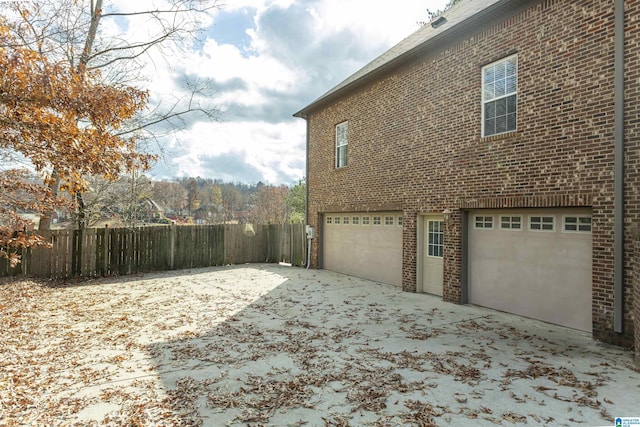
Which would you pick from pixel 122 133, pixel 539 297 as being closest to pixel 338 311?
pixel 539 297

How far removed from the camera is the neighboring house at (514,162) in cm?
547

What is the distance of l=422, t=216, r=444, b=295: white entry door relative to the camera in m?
8.88

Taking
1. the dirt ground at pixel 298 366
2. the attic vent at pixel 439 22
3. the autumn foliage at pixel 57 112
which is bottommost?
the dirt ground at pixel 298 366

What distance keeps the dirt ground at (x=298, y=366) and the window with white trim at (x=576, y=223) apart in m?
1.74

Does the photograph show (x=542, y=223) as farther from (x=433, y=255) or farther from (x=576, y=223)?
(x=433, y=255)

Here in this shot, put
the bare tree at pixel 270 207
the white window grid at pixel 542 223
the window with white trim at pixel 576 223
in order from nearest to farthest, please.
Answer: the window with white trim at pixel 576 223
the white window grid at pixel 542 223
the bare tree at pixel 270 207

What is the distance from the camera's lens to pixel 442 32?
8.28 metres

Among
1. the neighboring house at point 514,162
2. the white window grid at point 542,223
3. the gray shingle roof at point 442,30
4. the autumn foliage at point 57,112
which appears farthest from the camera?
the gray shingle roof at point 442,30

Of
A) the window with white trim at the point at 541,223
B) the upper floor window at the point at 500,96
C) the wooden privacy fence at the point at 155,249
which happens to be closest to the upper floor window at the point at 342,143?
the wooden privacy fence at the point at 155,249

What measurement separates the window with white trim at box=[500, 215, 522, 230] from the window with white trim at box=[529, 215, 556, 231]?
24 cm

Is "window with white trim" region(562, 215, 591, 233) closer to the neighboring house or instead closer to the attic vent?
the neighboring house

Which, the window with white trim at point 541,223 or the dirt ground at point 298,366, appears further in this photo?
the window with white trim at point 541,223

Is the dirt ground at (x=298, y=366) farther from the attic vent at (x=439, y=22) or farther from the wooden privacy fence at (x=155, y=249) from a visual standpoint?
the attic vent at (x=439, y=22)

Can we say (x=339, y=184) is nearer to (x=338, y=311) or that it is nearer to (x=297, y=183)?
(x=338, y=311)
